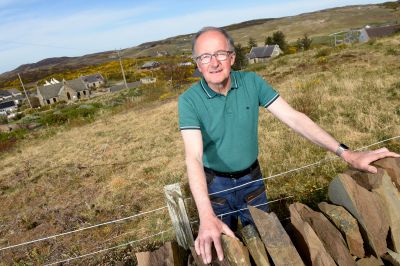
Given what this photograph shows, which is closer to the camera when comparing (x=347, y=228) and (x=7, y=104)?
(x=347, y=228)

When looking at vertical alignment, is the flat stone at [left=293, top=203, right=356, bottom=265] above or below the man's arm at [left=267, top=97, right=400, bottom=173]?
below

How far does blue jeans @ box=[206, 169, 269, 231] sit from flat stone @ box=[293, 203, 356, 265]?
34.0 inches

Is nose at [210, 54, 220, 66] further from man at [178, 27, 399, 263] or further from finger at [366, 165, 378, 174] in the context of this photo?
finger at [366, 165, 378, 174]

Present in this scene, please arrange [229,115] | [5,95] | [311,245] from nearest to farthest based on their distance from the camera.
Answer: [311,245] < [229,115] < [5,95]

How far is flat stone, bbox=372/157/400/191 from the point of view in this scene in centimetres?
218

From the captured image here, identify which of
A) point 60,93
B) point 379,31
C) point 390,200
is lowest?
point 60,93

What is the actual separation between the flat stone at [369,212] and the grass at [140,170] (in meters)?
2.67

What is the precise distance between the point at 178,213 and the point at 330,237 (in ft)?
4.01

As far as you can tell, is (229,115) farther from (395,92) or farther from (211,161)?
(395,92)

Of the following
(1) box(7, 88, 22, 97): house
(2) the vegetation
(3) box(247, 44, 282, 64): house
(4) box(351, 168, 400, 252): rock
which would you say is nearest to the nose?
(4) box(351, 168, 400, 252): rock

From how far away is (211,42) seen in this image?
2348mm

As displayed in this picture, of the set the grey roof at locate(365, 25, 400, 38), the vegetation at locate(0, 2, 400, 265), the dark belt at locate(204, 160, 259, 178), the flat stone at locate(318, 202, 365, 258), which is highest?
the dark belt at locate(204, 160, 259, 178)

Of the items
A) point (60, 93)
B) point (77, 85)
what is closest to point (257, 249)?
point (60, 93)

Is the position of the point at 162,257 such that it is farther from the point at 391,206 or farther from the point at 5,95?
the point at 5,95
